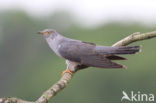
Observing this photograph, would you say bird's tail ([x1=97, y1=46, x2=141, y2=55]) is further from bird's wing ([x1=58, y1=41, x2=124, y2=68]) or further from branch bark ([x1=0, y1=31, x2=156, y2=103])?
bird's wing ([x1=58, y1=41, x2=124, y2=68])

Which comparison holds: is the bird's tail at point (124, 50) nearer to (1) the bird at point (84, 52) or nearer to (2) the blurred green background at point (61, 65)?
(1) the bird at point (84, 52)

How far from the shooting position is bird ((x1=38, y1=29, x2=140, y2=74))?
10.0 meters

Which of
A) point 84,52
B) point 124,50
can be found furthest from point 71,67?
point 124,50

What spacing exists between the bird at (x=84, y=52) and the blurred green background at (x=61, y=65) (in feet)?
79.0

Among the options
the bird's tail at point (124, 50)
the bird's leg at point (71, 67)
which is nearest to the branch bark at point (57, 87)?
the bird's tail at point (124, 50)

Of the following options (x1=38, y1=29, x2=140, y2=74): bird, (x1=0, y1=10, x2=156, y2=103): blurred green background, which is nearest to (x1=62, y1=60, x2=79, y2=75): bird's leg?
(x1=38, y1=29, x2=140, y2=74): bird

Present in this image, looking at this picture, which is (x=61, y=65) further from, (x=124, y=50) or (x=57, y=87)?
(x=57, y=87)

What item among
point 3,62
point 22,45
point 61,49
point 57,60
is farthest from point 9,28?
point 61,49

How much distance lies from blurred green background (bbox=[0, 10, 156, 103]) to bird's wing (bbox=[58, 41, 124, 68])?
79.3ft

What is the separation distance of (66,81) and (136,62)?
3295 cm

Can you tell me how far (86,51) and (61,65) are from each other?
30338 millimetres

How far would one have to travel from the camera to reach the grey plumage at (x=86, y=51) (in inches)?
395

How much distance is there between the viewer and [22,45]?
2266 inches

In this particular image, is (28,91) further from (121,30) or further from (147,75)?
(121,30)
